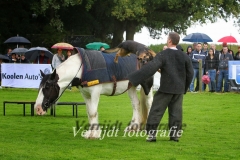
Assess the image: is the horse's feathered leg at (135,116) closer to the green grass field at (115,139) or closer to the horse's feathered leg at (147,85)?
the green grass field at (115,139)

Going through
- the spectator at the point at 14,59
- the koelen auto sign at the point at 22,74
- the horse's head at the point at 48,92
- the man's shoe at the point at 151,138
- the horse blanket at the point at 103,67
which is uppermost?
the horse blanket at the point at 103,67

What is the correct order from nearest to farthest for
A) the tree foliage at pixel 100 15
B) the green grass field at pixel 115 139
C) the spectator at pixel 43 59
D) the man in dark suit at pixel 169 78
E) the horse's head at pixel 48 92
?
the green grass field at pixel 115 139 < the man in dark suit at pixel 169 78 < the horse's head at pixel 48 92 < the spectator at pixel 43 59 < the tree foliage at pixel 100 15

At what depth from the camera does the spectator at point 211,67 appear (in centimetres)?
2797

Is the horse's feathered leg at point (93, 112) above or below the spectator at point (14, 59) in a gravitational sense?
above

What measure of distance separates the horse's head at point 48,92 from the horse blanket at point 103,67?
1.79 ft

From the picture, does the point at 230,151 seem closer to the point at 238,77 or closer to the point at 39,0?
the point at 238,77

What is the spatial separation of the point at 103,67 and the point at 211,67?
1464cm

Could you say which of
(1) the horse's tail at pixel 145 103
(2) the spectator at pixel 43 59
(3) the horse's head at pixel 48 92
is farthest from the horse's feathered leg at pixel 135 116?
(2) the spectator at pixel 43 59

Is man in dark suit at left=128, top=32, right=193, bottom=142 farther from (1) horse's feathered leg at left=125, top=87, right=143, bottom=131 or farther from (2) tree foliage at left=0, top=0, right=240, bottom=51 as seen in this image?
(2) tree foliage at left=0, top=0, right=240, bottom=51

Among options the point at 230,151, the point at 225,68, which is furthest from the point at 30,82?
the point at 230,151

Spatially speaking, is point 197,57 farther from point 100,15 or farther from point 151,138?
point 100,15

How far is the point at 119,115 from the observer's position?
18938 mm

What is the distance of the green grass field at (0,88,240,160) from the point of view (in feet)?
37.8

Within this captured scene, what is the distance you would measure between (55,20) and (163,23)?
24.3 feet
